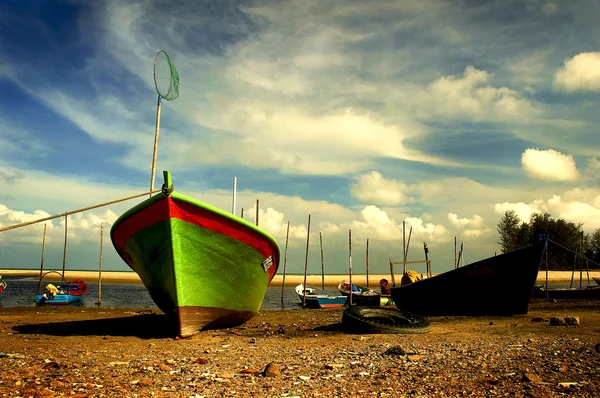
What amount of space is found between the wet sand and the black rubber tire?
1.04 ft

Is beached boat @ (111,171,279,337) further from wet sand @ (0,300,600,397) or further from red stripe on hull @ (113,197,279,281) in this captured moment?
wet sand @ (0,300,600,397)

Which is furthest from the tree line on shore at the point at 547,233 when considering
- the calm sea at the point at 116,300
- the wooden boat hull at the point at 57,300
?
the wooden boat hull at the point at 57,300

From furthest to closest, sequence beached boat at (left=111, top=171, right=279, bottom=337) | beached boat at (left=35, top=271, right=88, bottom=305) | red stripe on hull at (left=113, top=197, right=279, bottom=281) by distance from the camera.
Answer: beached boat at (left=35, top=271, right=88, bottom=305) → beached boat at (left=111, top=171, right=279, bottom=337) → red stripe on hull at (left=113, top=197, right=279, bottom=281)

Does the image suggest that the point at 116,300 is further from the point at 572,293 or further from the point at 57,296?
the point at 572,293

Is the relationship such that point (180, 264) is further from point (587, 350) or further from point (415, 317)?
point (587, 350)

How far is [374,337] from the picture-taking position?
30.9 ft

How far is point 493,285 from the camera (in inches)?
573

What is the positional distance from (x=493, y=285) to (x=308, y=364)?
35.2 feet

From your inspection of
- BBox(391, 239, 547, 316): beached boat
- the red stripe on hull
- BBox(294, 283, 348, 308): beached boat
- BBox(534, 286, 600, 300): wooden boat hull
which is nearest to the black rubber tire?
the red stripe on hull

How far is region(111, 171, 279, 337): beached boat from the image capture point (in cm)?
857

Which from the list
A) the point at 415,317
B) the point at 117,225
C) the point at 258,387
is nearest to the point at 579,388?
the point at 258,387

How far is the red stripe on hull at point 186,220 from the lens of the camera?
8461 mm

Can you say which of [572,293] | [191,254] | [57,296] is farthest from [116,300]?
[572,293]

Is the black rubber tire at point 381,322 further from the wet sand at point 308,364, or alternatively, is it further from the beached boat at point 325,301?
the beached boat at point 325,301
